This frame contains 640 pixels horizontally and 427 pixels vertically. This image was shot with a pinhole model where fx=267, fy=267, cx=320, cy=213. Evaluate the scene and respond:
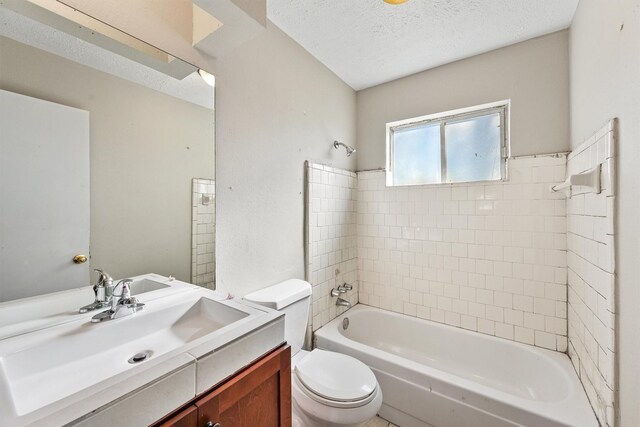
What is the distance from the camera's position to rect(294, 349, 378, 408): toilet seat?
127 centimetres

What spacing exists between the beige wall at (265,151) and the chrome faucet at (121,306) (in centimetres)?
44

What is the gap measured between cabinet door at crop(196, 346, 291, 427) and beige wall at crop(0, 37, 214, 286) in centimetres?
64

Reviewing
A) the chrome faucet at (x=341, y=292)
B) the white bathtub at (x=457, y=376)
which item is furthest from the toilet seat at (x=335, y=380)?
the chrome faucet at (x=341, y=292)

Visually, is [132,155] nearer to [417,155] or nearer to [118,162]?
[118,162]

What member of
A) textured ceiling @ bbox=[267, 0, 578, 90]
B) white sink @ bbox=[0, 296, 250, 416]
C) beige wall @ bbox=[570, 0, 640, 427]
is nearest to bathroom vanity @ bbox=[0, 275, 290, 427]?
white sink @ bbox=[0, 296, 250, 416]

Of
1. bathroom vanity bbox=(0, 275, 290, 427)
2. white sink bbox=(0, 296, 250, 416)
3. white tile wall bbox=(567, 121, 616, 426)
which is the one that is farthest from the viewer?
white tile wall bbox=(567, 121, 616, 426)

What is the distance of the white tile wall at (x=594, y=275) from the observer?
108 cm

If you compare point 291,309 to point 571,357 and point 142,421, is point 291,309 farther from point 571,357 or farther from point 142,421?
point 571,357

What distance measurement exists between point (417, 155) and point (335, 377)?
1.93 metres

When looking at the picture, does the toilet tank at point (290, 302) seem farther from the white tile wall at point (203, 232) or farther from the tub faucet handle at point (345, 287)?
the tub faucet handle at point (345, 287)

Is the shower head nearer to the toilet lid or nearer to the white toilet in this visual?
the white toilet

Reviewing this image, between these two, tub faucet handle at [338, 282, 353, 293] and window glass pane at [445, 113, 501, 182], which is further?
tub faucet handle at [338, 282, 353, 293]

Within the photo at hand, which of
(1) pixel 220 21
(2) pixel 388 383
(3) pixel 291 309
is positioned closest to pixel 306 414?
(3) pixel 291 309

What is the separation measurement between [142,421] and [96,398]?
118 millimetres
